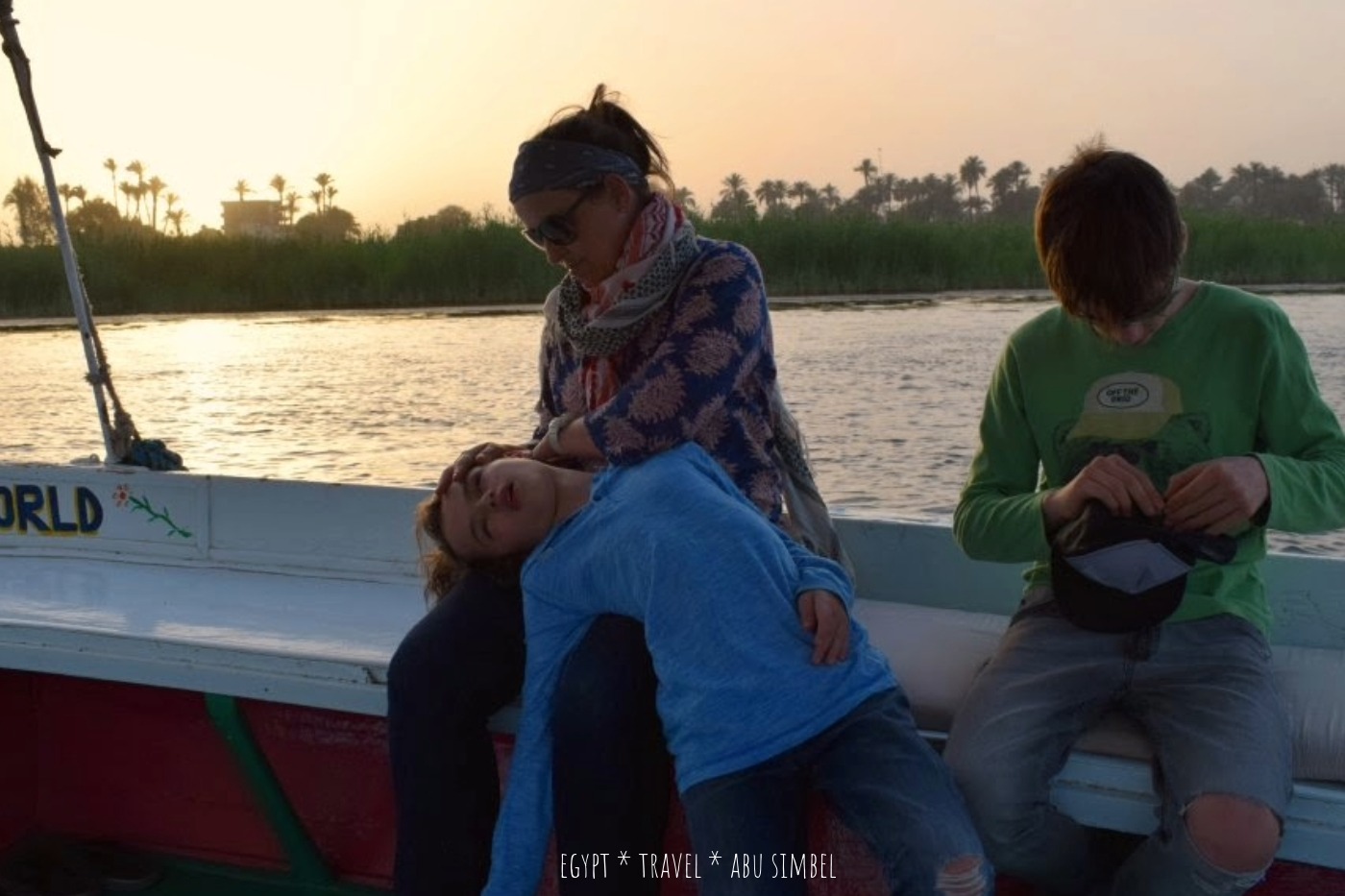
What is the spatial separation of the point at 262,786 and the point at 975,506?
112 cm

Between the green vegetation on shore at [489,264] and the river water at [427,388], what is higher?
the green vegetation on shore at [489,264]

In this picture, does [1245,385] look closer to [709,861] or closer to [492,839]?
[709,861]

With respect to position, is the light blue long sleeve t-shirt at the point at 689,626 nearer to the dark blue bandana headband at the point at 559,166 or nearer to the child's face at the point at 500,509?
the child's face at the point at 500,509

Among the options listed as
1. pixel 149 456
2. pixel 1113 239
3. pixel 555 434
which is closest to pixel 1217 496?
pixel 1113 239

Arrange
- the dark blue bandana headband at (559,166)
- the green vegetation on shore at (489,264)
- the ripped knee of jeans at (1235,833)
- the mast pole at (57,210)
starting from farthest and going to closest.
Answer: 1. the green vegetation on shore at (489,264)
2. the mast pole at (57,210)
3. the dark blue bandana headband at (559,166)
4. the ripped knee of jeans at (1235,833)

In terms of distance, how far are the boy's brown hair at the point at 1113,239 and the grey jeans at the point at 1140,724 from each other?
0.38 meters

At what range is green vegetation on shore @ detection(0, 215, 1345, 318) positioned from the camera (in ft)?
46.8

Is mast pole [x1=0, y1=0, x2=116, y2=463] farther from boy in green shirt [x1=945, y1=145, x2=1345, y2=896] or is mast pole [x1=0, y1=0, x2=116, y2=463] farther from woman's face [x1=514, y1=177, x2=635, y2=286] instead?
boy in green shirt [x1=945, y1=145, x2=1345, y2=896]

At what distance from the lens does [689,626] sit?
5.54ft

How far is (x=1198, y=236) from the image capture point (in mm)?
14102

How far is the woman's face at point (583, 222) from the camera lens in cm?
207

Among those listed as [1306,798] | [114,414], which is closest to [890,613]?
[1306,798]

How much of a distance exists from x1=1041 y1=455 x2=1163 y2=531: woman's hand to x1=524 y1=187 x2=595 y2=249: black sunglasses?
2.54 feet

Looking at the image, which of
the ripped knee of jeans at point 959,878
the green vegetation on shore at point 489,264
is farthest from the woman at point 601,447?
the green vegetation on shore at point 489,264
